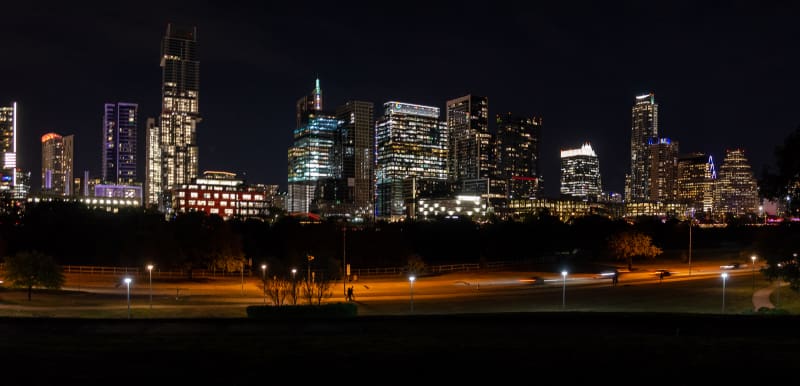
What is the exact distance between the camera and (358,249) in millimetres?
81312

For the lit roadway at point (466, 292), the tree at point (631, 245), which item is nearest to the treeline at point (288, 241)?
the lit roadway at point (466, 292)

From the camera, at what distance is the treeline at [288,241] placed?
6725cm

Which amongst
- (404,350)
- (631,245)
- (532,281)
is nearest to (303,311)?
(404,350)

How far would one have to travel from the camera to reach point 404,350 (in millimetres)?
18094

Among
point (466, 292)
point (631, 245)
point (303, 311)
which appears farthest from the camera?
point (631, 245)

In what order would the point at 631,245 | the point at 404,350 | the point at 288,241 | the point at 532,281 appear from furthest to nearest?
1. the point at 288,241
2. the point at 631,245
3. the point at 532,281
4. the point at 404,350

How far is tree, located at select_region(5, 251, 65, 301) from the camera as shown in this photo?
44719 mm

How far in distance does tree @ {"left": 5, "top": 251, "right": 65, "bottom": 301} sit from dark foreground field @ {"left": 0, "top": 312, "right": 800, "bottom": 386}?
76.9 ft

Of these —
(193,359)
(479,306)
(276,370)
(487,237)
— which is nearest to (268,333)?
(193,359)

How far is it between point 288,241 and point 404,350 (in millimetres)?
72063

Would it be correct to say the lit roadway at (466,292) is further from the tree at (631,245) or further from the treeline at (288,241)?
the tree at (631,245)

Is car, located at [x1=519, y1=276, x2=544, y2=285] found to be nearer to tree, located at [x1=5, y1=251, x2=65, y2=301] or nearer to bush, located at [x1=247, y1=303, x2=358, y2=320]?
bush, located at [x1=247, y1=303, x2=358, y2=320]

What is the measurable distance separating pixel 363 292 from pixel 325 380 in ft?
127

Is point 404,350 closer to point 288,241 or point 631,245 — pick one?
point 288,241
